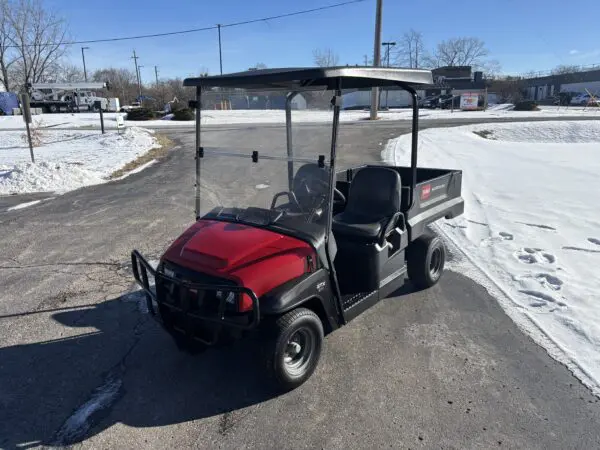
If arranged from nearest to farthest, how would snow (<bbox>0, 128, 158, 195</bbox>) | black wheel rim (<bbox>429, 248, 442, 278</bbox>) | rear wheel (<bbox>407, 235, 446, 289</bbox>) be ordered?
rear wheel (<bbox>407, 235, 446, 289</bbox>) < black wheel rim (<bbox>429, 248, 442, 278</bbox>) < snow (<bbox>0, 128, 158, 195</bbox>)

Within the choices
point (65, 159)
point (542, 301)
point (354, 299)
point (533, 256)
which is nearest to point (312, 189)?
point (354, 299)

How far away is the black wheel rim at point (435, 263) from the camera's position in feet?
14.9

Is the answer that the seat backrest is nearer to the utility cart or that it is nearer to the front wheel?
the utility cart

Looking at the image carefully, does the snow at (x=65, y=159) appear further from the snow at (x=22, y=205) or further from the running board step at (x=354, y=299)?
the running board step at (x=354, y=299)

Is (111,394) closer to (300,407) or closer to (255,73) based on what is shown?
(300,407)

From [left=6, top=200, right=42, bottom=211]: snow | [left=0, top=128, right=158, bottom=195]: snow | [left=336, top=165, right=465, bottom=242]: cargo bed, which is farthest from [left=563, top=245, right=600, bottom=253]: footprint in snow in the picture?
[left=0, top=128, right=158, bottom=195]: snow

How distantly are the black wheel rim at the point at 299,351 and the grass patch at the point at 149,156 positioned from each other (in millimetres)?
9356

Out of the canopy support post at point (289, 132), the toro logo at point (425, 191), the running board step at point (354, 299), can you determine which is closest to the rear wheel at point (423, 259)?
the toro logo at point (425, 191)

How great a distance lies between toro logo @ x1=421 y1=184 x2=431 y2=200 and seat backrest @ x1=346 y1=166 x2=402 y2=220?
1.47 ft

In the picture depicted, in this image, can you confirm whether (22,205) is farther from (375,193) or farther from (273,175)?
(375,193)

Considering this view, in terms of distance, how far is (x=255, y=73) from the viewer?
3.20 meters

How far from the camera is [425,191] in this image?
14.5 feet

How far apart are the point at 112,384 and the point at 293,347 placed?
4.23 feet

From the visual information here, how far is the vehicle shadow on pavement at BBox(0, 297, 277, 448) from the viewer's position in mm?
2766
